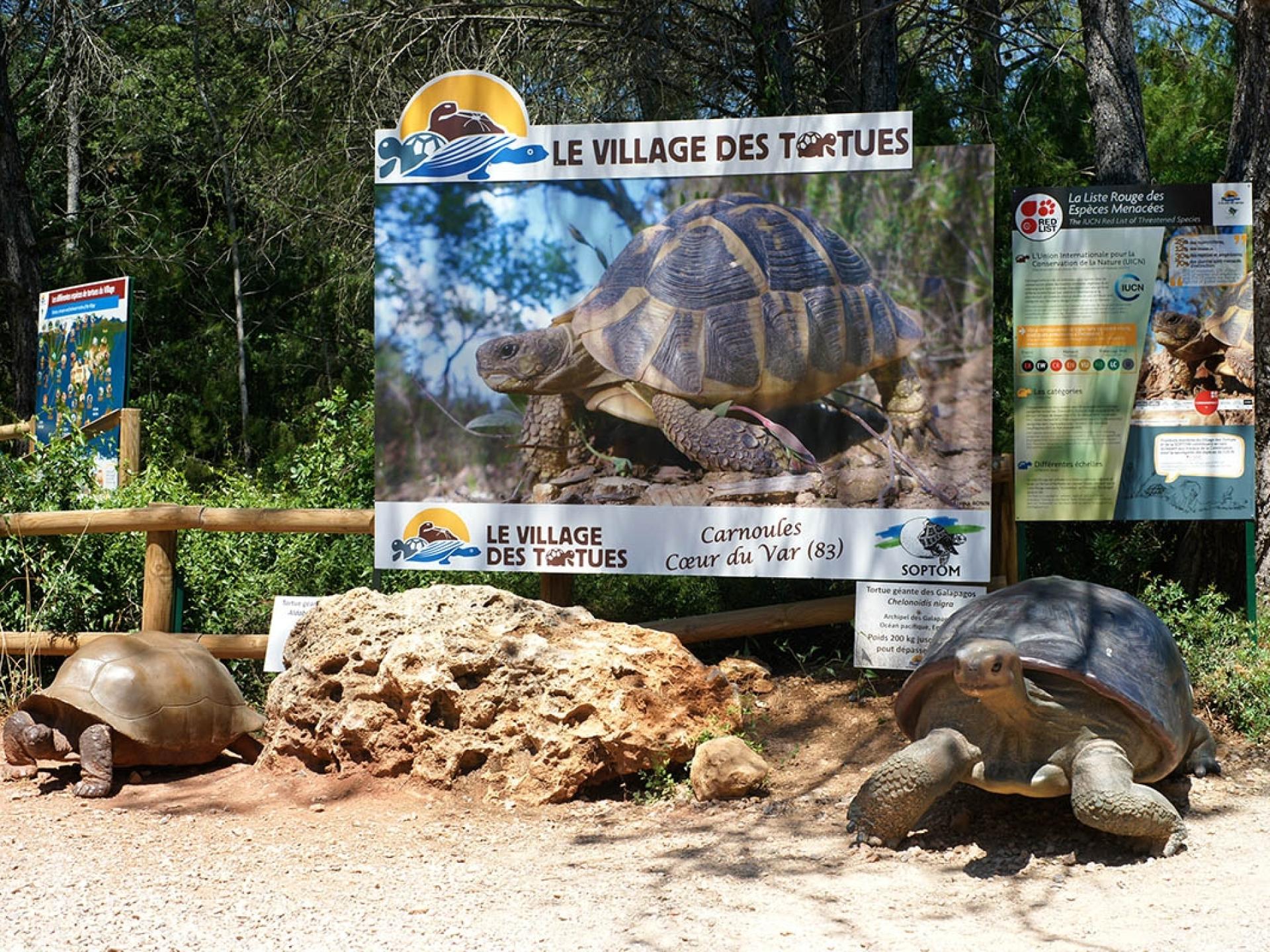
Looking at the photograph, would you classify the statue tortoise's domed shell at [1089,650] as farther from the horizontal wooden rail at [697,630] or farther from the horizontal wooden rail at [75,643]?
the horizontal wooden rail at [75,643]

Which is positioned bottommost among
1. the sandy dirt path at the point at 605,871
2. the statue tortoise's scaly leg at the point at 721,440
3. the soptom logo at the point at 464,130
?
the sandy dirt path at the point at 605,871

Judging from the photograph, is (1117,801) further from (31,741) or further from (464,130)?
(464,130)

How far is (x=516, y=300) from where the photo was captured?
6918 mm

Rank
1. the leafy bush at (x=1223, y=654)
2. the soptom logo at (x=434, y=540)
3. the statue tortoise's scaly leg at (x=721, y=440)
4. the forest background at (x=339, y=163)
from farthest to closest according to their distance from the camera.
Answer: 1. the forest background at (x=339, y=163)
2. the soptom logo at (x=434, y=540)
3. the statue tortoise's scaly leg at (x=721, y=440)
4. the leafy bush at (x=1223, y=654)

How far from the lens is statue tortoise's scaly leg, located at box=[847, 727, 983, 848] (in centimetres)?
447

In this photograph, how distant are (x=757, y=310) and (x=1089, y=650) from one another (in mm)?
2654

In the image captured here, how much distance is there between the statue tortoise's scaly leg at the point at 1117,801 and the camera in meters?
4.23

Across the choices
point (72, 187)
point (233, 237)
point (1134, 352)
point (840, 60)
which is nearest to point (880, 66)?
point (840, 60)

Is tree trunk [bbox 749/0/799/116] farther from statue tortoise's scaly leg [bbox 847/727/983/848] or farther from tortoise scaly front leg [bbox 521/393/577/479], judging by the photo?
statue tortoise's scaly leg [bbox 847/727/983/848]

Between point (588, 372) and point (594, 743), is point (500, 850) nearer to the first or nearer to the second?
point (594, 743)

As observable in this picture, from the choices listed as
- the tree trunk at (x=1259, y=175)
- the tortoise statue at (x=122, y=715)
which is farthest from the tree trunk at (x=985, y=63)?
the tortoise statue at (x=122, y=715)

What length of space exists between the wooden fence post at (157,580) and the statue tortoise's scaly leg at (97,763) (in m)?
1.28

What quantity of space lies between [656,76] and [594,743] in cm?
592

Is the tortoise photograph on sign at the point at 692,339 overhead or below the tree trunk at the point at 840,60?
below
